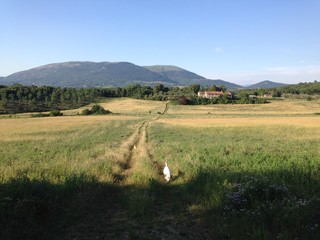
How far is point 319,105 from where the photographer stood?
11750 centimetres

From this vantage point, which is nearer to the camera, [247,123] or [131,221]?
[131,221]

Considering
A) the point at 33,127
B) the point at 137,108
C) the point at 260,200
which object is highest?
the point at 260,200

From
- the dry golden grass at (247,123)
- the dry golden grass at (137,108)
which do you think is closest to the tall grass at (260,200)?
the dry golden grass at (247,123)

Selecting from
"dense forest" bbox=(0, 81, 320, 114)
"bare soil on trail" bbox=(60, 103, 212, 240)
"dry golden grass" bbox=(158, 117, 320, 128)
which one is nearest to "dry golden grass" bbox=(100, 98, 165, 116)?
"dense forest" bbox=(0, 81, 320, 114)

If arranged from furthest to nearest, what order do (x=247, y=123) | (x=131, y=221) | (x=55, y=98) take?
1. (x=55, y=98)
2. (x=247, y=123)
3. (x=131, y=221)

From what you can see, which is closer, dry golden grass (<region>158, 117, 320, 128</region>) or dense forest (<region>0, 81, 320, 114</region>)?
dry golden grass (<region>158, 117, 320, 128</region>)

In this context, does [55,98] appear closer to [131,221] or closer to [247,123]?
[247,123]

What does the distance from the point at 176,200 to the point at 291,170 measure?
4950mm

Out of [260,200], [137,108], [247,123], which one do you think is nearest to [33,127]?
[247,123]

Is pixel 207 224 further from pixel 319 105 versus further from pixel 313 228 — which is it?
pixel 319 105

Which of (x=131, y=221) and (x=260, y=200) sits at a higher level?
(x=260, y=200)

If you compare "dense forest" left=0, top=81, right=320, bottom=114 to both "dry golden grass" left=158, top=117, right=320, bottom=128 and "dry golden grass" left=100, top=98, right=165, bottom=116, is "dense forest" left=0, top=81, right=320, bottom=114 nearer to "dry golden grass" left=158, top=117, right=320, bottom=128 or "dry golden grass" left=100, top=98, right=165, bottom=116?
"dry golden grass" left=100, top=98, right=165, bottom=116

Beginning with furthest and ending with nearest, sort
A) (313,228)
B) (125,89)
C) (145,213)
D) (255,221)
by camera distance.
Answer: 1. (125,89)
2. (145,213)
3. (255,221)
4. (313,228)

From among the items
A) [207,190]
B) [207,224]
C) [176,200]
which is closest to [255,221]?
[207,224]
